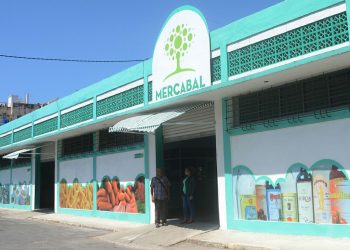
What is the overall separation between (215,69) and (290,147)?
115 inches

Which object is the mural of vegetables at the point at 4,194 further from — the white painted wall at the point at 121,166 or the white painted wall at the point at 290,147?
the white painted wall at the point at 290,147

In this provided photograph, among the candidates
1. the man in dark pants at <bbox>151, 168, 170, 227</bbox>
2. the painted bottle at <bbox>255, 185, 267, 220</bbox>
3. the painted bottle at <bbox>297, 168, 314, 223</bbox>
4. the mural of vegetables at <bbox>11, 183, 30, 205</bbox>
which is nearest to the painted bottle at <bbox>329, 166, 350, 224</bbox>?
the painted bottle at <bbox>297, 168, 314, 223</bbox>

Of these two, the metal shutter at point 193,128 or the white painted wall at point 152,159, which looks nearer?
the metal shutter at point 193,128

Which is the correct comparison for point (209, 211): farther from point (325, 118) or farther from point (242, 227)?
point (325, 118)

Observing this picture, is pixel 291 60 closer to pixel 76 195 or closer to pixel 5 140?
pixel 76 195

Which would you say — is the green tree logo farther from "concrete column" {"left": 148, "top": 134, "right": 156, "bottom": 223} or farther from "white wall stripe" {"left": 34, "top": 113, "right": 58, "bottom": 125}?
"white wall stripe" {"left": 34, "top": 113, "right": 58, "bottom": 125}

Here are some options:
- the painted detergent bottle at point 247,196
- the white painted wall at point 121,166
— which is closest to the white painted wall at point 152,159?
the white painted wall at point 121,166

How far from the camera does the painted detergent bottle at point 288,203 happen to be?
37.5 ft

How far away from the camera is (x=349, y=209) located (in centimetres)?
1018

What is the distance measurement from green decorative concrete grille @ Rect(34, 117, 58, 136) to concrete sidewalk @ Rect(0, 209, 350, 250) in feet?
23.4

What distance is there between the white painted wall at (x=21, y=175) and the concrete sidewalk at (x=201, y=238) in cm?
1158

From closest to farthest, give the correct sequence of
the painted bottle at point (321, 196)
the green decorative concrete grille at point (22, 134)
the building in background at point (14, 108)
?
the painted bottle at point (321, 196)
the green decorative concrete grille at point (22, 134)
the building in background at point (14, 108)

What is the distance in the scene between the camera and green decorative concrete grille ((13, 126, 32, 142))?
86.9 ft

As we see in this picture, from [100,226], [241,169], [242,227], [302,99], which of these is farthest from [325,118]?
[100,226]
